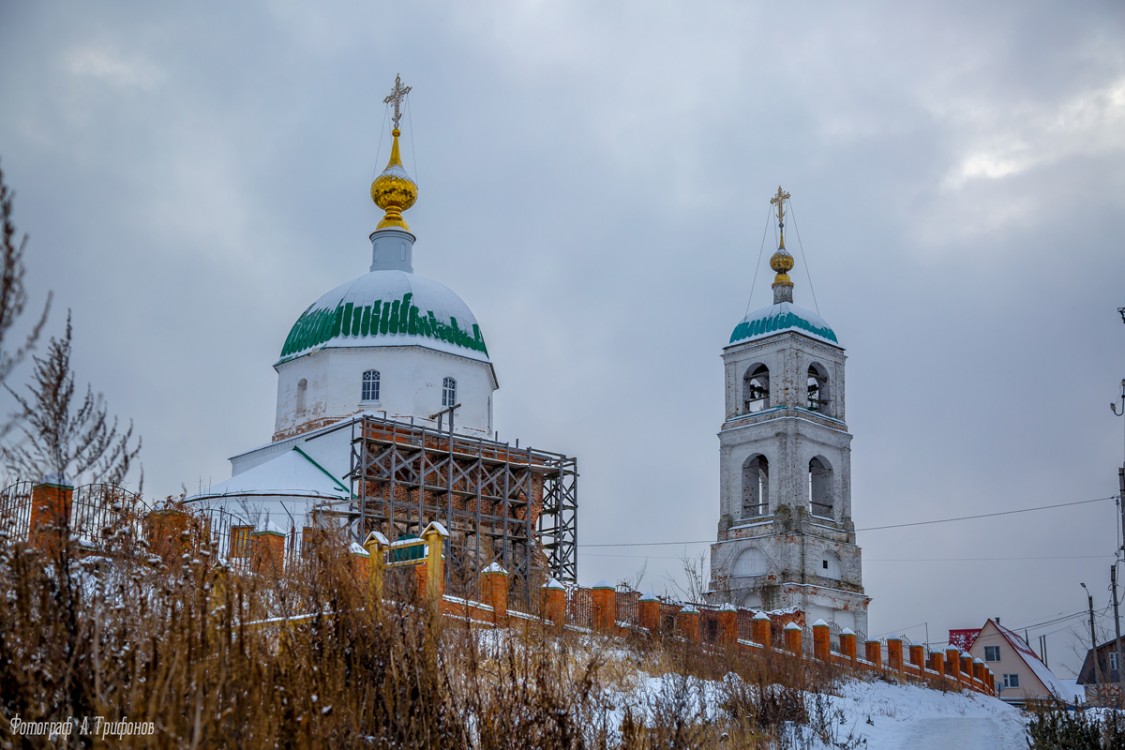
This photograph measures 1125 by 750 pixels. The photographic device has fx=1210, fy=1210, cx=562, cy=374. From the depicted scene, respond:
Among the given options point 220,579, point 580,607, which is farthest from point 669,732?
point 580,607

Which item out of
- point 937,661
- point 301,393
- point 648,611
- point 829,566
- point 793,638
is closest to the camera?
point 648,611

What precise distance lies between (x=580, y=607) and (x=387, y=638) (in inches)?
412

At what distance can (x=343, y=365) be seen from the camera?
24.9m

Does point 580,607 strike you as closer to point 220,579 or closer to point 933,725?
point 933,725

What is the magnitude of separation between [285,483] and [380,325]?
4.46 metres

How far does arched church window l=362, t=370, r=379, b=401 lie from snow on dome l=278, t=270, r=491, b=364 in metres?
0.62

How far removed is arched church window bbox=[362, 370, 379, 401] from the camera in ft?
80.9

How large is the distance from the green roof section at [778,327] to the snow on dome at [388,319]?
9.68m

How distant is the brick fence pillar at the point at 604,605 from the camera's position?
16.5m

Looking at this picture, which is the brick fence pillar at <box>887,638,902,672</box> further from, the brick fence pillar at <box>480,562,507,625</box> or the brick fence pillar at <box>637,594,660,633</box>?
the brick fence pillar at <box>480,562,507,625</box>

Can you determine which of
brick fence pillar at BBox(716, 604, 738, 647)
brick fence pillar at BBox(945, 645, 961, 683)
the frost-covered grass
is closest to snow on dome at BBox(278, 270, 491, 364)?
brick fence pillar at BBox(716, 604, 738, 647)

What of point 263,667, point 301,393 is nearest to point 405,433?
point 301,393

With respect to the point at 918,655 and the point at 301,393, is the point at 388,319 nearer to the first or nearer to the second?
the point at 301,393

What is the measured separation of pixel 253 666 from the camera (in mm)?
5281
